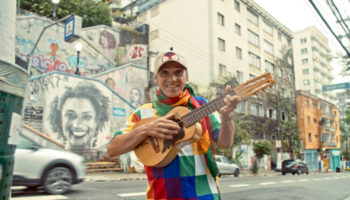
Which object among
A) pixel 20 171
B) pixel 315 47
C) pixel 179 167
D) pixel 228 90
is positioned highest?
pixel 315 47

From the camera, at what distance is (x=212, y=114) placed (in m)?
2.15

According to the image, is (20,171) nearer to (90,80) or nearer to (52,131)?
(52,131)

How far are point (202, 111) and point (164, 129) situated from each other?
0.31m

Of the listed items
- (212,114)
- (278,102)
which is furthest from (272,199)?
(278,102)

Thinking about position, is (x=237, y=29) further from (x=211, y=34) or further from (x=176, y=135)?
(x=176, y=135)

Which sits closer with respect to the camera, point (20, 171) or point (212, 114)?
point (212, 114)

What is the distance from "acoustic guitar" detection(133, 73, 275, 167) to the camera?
72.4 inches

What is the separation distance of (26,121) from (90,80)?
4.44 metres

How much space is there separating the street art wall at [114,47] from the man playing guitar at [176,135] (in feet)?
82.9

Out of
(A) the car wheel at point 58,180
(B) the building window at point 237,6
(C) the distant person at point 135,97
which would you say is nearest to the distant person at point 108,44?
(C) the distant person at point 135,97

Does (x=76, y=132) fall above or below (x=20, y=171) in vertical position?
above

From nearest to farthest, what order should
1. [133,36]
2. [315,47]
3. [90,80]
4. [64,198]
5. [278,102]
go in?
1. [64,198]
2. [90,80]
3. [133,36]
4. [278,102]
5. [315,47]

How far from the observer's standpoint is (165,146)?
6.11 ft

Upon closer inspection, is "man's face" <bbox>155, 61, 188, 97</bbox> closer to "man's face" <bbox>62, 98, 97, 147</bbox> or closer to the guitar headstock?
the guitar headstock
